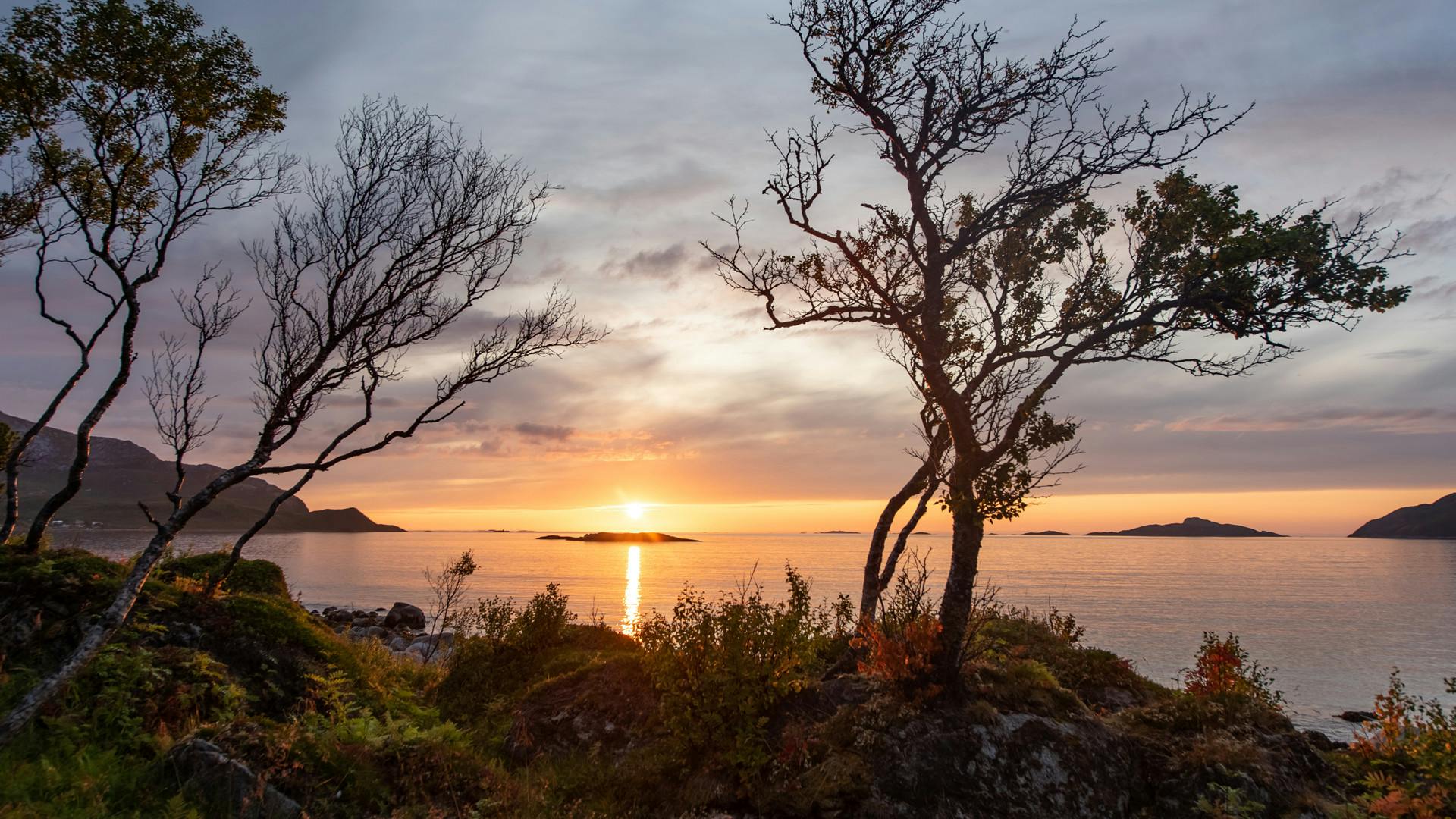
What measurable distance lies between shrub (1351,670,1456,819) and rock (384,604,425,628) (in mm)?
39276

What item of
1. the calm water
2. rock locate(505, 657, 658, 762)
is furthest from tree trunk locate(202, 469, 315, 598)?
the calm water

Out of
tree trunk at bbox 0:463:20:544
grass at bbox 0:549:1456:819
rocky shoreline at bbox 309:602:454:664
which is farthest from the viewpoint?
rocky shoreline at bbox 309:602:454:664

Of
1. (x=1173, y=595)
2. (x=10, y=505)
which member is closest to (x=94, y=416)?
(x=10, y=505)

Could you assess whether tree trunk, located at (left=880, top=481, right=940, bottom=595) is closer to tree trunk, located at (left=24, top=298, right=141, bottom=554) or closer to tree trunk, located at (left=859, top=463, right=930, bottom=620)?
tree trunk, located at (left=859, top=463, right=930, bottom=620)

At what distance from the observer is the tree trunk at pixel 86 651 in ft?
25.0

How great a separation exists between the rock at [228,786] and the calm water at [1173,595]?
18.7 meters

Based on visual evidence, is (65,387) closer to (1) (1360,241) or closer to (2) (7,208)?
(2) (7,208)

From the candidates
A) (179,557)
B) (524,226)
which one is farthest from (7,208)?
(524,226)

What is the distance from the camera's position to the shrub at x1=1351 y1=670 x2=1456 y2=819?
8.10 m

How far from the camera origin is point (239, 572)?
60.3 feet

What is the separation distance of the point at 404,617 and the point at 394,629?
8.17ft

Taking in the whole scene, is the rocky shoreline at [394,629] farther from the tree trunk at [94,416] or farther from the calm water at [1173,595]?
the tree trunk at [94,416]

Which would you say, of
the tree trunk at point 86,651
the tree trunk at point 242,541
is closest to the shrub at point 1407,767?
the tree trunk at point 86,651

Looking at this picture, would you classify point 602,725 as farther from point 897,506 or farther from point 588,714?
point 897,506
